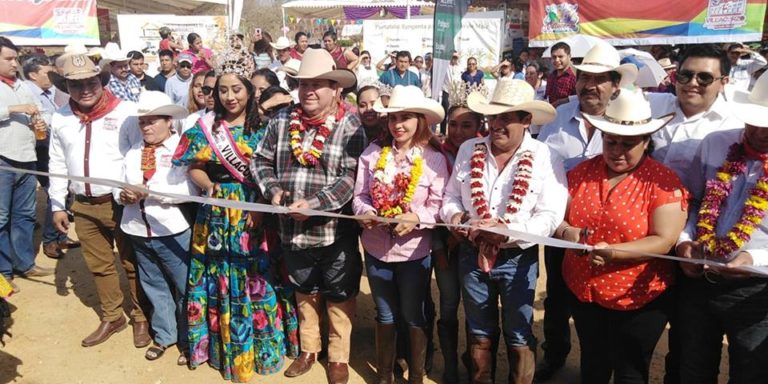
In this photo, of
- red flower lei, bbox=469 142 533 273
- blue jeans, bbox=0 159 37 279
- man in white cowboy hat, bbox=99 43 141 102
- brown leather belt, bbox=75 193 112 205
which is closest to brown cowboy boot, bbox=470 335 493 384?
red flower lei, bbox=469 142 533 273

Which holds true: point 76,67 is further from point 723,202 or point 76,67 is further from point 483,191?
point 723,202

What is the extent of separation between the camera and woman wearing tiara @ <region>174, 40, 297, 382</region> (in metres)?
3.84

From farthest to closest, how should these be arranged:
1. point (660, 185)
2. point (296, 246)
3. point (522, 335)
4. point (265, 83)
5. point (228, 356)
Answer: point (265, 83), point (228, 356), point (296, 246), point (522, 335), point (660, 185)

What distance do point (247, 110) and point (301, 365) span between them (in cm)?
208

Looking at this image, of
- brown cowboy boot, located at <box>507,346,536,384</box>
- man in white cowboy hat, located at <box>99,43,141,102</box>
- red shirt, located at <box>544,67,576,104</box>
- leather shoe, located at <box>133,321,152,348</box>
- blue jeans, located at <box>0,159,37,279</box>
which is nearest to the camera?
brown cowboy boot, located at <box>507,346,536,384</box>

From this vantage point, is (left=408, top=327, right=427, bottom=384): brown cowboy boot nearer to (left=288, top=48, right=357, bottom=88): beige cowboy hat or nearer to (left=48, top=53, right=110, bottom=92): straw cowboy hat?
(left=288, top=48, right=357, bottom=88): beige cowboy hat

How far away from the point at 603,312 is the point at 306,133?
2.28 metres

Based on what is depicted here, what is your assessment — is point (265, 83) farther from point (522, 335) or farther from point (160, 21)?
point (160, 21)

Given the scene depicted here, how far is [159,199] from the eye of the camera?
4051 mm

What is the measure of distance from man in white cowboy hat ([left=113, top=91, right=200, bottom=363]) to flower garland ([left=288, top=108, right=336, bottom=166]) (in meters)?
1.05

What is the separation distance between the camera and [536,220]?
2.98 meters

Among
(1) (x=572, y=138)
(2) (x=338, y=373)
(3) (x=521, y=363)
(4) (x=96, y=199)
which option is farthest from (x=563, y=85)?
(4) (x=96, y=199)

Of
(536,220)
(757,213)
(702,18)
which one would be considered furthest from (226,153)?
(702,18)

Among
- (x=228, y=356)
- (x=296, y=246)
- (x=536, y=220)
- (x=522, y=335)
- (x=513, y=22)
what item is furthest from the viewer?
(x=513, y=22)
